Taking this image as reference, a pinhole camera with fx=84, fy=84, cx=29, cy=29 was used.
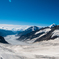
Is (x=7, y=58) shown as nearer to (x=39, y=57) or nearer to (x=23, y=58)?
(x=23, y=58)

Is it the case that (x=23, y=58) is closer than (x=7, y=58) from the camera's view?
No

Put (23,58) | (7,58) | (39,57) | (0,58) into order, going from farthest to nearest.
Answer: (39,57), (23,58), (7,58), (0,58)

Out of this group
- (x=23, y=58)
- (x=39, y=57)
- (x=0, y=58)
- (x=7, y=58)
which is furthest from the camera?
(x=39, y=57)

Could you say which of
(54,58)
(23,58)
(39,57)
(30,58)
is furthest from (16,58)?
(54,58)

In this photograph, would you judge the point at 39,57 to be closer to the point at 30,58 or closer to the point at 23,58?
the point at 30,58

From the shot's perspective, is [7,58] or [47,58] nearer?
[7,58]

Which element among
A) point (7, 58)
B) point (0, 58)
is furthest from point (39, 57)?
point (0, 58)

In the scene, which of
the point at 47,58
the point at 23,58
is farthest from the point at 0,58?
the point at 47,58
